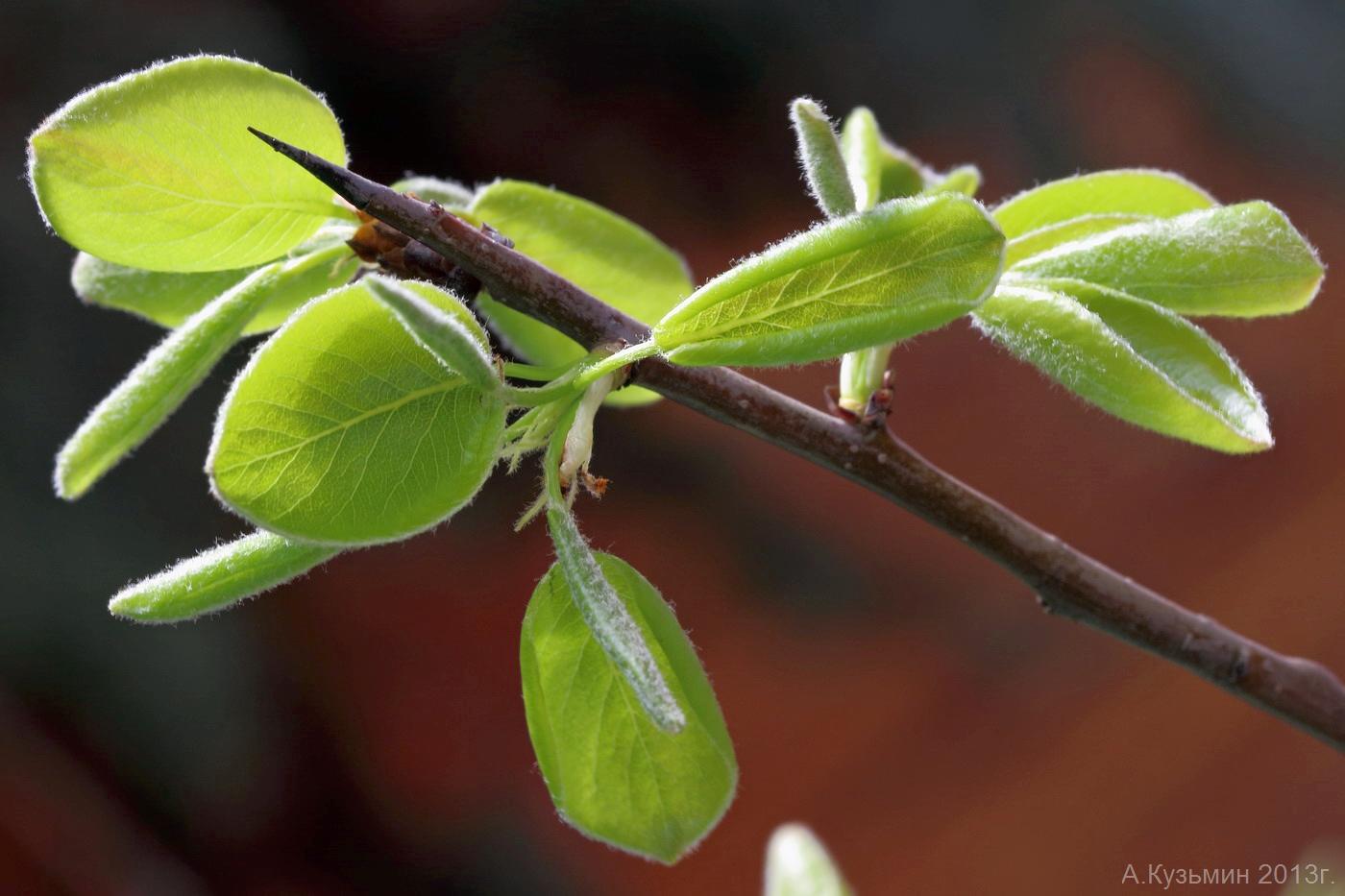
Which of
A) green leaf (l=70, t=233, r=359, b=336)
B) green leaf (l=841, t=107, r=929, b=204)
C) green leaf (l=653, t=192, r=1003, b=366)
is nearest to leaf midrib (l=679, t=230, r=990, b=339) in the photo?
green leaf (l=653, t=192, r=1003, b=366)

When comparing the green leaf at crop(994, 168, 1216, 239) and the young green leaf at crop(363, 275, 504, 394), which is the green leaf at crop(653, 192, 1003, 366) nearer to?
the young green leaf at crop(363, 275, 504, 394)

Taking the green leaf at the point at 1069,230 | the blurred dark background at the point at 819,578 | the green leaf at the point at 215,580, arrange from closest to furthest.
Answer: the green leaf at the point at 215,580, the green leaf at the point at 1069,230, the blurred dark background at the point at 819,578

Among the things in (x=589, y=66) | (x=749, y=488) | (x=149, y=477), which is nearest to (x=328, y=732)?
(x=149, y=477)

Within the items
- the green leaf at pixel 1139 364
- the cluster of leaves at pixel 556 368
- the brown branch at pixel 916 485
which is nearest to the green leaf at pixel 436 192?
the cluster of leaves at pixel 556 368

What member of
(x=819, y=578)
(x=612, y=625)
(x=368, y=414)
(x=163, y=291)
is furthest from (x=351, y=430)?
(x=819, y=578)

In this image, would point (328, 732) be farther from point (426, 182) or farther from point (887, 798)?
point (426, 182)

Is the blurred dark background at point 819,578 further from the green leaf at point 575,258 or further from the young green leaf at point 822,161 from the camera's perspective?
the young green leaf at point 822,161

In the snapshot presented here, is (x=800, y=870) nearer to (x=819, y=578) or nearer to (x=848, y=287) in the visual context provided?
(x=848, y=287)
